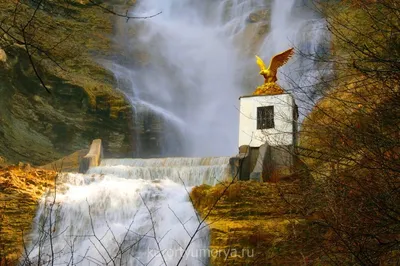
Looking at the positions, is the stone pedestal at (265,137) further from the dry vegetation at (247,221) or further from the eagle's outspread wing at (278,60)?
the eagle's outspread wing at (278,60)

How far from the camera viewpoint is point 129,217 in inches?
489

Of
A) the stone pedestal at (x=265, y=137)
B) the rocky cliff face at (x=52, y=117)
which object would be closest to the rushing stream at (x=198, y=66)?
the stone pedestal at (x=265, y=137)

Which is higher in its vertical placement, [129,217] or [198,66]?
[198,66]

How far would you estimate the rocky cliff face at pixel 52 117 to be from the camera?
2480 centimetres

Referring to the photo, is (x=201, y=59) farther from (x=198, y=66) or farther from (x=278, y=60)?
(x=278, y=60)

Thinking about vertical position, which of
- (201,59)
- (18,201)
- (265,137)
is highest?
(201,59)

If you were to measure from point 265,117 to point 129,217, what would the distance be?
22.5ft

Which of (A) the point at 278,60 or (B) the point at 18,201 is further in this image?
(A) the point at 278,60

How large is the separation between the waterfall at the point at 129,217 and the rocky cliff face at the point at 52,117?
1099 centimetres

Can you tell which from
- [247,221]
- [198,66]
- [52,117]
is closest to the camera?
[247,221]

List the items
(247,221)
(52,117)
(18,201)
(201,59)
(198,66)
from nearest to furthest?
(247,221) < (18,201) < (52,117) < (198,66) < (201,59)

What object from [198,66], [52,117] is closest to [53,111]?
[52,117]

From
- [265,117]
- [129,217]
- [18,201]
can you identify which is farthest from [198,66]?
[18,201]

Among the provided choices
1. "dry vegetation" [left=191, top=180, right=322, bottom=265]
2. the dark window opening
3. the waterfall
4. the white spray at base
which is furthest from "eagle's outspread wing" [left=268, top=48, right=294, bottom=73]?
the white spray at base
